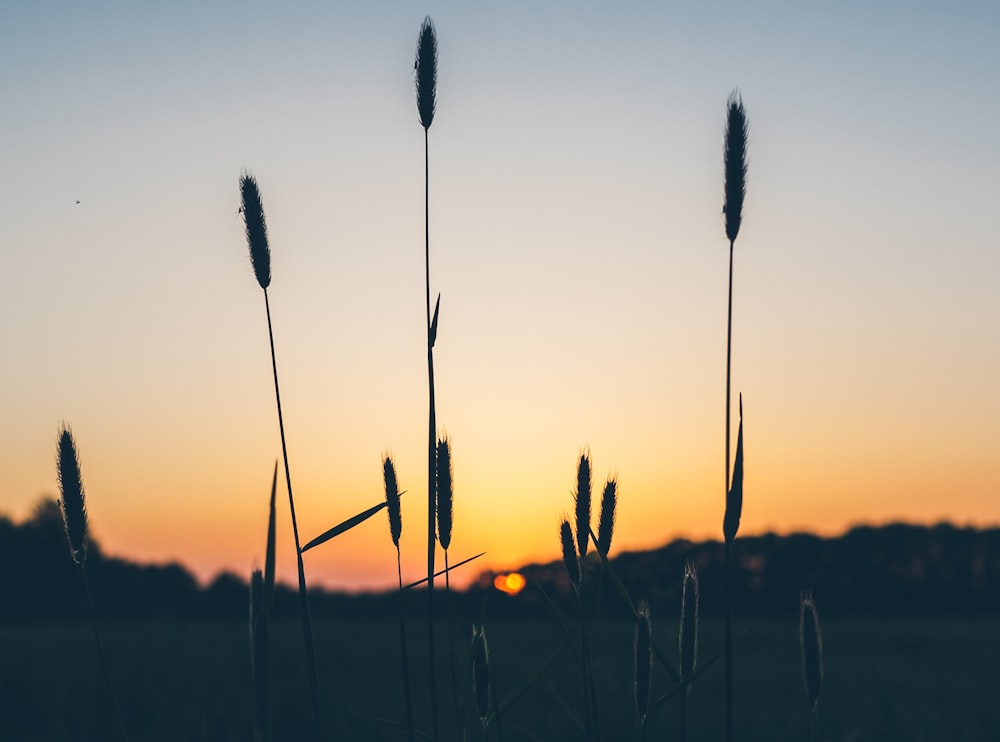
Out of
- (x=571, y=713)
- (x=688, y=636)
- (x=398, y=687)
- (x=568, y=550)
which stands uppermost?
(x=568, y=550)

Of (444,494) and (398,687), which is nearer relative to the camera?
(444,494)

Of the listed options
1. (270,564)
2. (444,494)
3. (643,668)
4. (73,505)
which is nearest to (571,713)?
(643,668)

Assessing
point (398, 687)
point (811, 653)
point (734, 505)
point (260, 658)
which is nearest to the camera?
point (260, 658)

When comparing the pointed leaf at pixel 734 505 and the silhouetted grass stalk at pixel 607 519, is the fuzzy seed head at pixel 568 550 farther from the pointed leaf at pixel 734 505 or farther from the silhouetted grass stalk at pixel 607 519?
the pointed leaf at pixel 734 505

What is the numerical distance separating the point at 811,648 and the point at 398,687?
1356cm

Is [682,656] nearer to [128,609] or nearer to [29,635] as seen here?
[29,635]

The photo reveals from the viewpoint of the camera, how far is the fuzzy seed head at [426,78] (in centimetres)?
205

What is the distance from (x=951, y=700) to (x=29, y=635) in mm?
17136

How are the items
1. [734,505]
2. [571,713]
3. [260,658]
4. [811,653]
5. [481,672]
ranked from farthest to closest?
[571,713] < [481,672] < [811,653] < [734,505] < [260,658]

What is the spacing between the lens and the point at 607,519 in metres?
2.10

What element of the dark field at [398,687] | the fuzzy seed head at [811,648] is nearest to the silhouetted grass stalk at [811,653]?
the fuzzy seed head at [811,648]

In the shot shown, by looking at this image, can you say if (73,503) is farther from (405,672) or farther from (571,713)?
(571,713)

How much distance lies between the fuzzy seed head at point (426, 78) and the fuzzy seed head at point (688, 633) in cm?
114

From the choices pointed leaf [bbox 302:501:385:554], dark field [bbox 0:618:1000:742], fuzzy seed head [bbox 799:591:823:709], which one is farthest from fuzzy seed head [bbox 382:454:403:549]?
dark field [bbox 0:618:1000:742]
